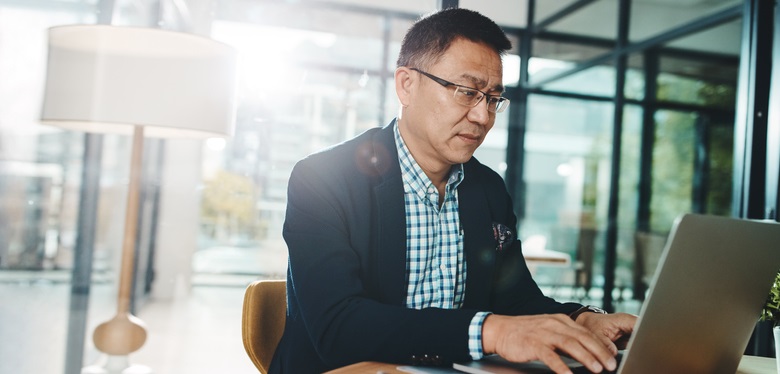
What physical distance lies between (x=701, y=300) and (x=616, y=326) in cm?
34

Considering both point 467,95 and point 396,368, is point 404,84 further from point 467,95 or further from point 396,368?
point 396,368

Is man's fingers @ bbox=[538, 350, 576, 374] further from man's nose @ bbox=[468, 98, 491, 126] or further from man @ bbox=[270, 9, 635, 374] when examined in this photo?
man's nose @ bbox=[468, 98, 491, 126]

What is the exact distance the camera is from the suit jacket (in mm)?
1077

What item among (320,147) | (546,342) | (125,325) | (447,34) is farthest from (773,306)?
(320,147)

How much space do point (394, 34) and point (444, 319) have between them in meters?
3.57

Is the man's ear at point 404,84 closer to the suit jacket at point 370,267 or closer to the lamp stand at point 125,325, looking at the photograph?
the suit jacket at point 370,267

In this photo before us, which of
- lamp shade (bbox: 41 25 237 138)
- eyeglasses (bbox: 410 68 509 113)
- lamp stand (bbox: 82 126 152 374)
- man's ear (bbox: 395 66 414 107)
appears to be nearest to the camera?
eyeglasses (bbox: 410 68 509 113)

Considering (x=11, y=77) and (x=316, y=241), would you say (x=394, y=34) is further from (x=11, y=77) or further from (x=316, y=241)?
(x=316, y=241)

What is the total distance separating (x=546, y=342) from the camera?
949 mm

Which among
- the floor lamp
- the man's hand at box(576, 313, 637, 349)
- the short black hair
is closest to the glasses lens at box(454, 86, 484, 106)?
the short black hair

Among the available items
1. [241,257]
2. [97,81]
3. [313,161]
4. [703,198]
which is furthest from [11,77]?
[703,198]

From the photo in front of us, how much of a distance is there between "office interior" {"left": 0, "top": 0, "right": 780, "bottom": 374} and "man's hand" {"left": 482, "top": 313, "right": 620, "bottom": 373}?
2.64 feet

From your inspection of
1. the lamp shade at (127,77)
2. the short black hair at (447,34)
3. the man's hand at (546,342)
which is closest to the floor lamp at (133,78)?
the lamp shade at (127,77)

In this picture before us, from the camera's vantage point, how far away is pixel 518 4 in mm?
4719
